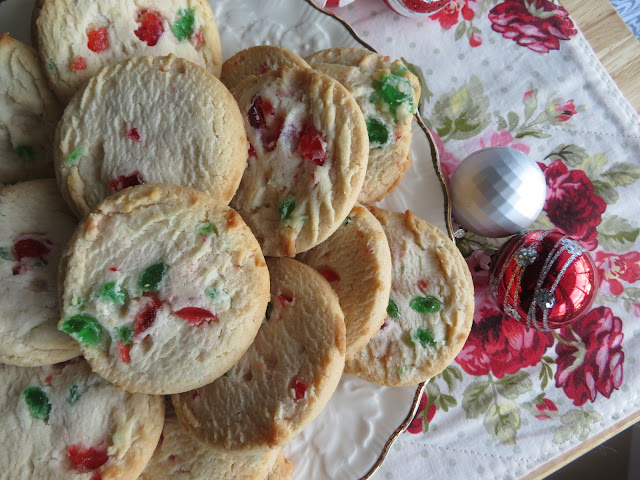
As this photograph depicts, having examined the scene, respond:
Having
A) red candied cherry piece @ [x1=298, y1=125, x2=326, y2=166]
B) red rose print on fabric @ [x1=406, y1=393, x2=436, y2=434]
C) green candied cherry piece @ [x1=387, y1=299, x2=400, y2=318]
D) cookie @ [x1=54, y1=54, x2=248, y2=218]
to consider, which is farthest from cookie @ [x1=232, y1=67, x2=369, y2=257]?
red rose print on fabric @ [x1=406, y1=393, x2=436, y2=434]

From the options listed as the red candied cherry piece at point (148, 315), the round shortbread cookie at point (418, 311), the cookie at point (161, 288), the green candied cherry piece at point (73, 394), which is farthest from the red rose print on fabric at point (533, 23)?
the green candied cherry piece at point (73, 394)

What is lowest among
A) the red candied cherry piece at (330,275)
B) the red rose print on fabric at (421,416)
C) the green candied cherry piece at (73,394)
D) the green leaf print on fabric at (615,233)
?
the red rose print on fabric at (421,416)

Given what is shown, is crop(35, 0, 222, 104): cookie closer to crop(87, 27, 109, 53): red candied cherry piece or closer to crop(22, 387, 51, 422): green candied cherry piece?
crop(87, 27, 109, 53): red candied cherry piece

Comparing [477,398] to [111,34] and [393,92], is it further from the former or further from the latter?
[111,34]

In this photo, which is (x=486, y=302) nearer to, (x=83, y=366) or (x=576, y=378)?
(x=576, y=378)

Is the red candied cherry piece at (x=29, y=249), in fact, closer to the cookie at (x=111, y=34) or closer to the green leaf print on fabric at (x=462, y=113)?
the cookie at (x=111, y=34)

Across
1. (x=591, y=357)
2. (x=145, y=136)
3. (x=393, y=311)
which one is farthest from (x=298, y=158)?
(x=591, y=357)
